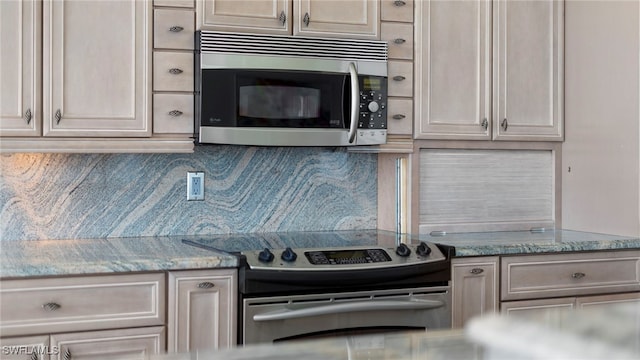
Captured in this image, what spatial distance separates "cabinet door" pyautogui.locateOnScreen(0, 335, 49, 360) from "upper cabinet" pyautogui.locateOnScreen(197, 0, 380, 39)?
1284 mm

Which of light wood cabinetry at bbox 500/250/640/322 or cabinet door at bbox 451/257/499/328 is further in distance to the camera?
light wood cabinetry at bbox 500/250/640/322

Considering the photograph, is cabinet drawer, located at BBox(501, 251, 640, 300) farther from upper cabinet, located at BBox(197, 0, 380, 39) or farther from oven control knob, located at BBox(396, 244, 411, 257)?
upper cabinet, located at BBox(197, 0, 380, 39)

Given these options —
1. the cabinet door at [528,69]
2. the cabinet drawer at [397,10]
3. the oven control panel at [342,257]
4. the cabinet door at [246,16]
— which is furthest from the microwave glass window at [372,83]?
the oven control panel at [342,257]

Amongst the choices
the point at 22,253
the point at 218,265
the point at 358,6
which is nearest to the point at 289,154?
the point at 358,6

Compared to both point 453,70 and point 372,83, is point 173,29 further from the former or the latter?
point 453,70

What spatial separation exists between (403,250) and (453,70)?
93 cm

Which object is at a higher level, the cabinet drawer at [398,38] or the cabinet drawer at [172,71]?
the cabinet drawer at [398,38]

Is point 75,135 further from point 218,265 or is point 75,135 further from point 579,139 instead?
point 579,139

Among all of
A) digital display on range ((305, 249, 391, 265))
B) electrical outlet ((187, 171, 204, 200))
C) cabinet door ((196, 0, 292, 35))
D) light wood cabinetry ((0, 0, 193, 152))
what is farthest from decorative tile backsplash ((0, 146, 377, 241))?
digital display on range ((305, 249, 391, 265))

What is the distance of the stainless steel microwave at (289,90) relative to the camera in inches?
120

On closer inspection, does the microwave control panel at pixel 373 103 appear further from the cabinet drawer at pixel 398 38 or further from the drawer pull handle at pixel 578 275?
the drawer pull handle at pixel 578 275

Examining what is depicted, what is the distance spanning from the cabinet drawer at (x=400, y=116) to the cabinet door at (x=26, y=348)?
1.60 m

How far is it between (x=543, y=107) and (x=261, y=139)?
1.34 meters

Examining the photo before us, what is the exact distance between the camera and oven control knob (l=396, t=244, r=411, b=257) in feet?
9.66
